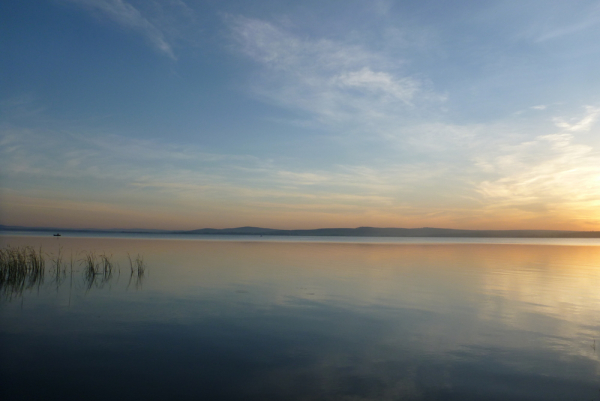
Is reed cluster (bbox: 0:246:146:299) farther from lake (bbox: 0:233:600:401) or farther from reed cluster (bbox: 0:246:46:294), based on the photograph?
lake (bbox: 0:233:600:401)

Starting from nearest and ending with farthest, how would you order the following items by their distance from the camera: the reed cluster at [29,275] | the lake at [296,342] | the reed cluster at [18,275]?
the lake at [296,342]
the reed cluster at [29,275]
the reed cluster at [18,275]

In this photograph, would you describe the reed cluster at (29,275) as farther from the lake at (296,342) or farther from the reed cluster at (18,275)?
the lake at (296,342)

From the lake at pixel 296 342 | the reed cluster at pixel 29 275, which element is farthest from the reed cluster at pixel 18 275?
the lake at pixel 296 342

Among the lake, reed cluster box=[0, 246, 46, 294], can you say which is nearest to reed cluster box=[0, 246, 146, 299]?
reed cluster box=[0, 246, 46, 294]

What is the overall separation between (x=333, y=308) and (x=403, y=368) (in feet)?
17.4

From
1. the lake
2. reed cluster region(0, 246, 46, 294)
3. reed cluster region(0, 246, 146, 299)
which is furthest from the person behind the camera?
reed cluster region(0, 246, 46, 294)

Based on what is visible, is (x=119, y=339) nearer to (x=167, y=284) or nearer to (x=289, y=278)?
(x=167, y=284)

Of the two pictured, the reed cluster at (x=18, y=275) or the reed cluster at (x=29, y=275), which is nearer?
the reed cluster at (x=29, y=275)

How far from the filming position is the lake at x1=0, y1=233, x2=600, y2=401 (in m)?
6.36

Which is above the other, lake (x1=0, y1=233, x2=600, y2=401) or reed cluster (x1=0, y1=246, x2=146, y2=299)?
reed cluster (x1=0, y1=246, x2=146, y2=299)

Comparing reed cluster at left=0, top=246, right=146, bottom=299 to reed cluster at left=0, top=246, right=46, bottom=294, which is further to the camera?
reed cluster at left=0, top=246, right=46, bottom=294

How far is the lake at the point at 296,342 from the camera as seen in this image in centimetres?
636

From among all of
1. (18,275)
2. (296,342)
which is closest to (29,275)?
(18,275)

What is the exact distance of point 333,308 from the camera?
12.5 metres
